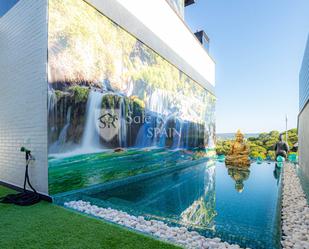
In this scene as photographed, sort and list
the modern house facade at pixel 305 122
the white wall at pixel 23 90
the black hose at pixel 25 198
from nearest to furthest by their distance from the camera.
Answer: the black hose at pixel 25 198 < the white wall at pixel 23 90 < the modern house facade at pixel 305 122

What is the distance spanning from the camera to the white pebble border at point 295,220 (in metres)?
2.09

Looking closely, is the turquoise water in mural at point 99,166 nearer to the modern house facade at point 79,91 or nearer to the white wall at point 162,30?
the modern house facade at point 79,91

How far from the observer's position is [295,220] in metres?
2.74

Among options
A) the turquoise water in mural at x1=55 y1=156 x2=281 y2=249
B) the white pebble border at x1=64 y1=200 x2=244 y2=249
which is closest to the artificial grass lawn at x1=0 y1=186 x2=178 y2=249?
the white pebble border at x1=64 y1=200 x2=244 y2=249

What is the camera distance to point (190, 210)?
349 cm

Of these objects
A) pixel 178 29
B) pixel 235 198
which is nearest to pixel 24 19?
pixel 235 198

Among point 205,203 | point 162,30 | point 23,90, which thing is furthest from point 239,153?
point 23,90

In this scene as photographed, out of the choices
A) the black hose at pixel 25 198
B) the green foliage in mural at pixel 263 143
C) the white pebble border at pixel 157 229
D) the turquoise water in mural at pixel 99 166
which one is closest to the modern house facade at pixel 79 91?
the turquoise water in mural at pixel 99 166

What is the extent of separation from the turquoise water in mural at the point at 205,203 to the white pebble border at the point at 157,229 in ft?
0.65

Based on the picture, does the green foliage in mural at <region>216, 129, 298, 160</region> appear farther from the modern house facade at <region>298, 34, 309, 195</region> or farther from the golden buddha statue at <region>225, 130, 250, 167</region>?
the modern house facade at <region>298, 34, 309, 195</region>

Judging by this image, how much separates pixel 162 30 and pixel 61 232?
7.33m

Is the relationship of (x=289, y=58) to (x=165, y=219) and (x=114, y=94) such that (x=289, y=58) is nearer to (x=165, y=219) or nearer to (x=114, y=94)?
(x=114, y=94)

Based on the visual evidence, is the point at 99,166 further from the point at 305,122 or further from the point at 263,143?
the point at 263,143

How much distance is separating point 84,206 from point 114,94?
2.77 metres
